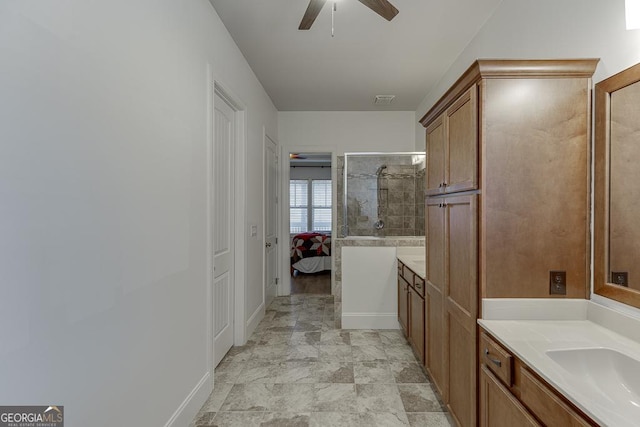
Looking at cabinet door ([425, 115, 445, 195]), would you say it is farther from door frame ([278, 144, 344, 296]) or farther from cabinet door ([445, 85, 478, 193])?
door frame ([278, 144, 344, 296])

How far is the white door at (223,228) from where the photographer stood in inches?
102

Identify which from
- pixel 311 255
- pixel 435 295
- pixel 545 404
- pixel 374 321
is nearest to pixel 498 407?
pixel 545 404

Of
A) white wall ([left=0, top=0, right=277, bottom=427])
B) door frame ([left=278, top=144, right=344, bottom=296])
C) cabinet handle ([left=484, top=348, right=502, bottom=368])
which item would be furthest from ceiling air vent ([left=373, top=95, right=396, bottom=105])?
cabinet handle ([left=484, top=348, right=502, bottom=368])

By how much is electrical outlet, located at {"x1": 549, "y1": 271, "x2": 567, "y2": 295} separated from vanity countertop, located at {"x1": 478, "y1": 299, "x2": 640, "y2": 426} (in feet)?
0.14

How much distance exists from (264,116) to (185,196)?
2.32 m

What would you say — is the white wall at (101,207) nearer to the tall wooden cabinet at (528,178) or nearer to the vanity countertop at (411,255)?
the tall wooden cabinet at (528,178)

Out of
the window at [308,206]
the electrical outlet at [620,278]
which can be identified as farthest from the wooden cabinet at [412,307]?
the window at [308,206]

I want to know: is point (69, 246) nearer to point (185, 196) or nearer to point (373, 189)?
point (185, 196)

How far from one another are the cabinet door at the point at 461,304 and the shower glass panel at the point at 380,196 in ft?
7.84

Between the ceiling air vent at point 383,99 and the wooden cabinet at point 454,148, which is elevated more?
the ceiling air vent at point 383,99

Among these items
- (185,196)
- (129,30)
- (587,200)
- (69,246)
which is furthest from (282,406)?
(129,30)

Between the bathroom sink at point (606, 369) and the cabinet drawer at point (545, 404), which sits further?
the bathroom sink at point (606, 369)

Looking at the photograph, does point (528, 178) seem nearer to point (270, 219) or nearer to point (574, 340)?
point (574, 340)

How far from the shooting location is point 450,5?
226 cm
